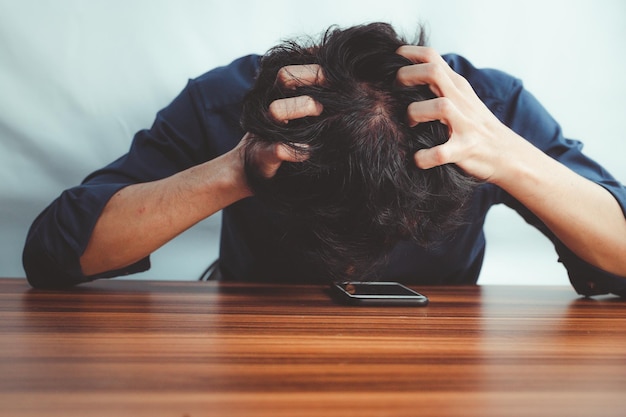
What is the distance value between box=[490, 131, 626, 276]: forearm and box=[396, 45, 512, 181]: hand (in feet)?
0.13

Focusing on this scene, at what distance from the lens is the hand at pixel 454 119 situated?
0.74 metres

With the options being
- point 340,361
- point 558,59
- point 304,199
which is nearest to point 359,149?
point 304,199

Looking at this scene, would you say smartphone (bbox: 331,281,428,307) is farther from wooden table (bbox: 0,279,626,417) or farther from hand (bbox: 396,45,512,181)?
hand (bbox: 396,45,512,181)

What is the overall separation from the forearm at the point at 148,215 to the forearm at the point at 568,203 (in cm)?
42

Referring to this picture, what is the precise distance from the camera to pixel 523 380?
0.54m

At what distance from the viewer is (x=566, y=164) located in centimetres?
108

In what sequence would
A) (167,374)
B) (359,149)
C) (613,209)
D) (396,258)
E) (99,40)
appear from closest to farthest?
1. (167,374)
2. (359,149)
3. (613,209)
4. (396,258)
5. (99,40)

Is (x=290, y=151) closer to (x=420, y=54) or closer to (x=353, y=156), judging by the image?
(x=353, y=156)

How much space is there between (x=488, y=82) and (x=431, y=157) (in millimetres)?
497

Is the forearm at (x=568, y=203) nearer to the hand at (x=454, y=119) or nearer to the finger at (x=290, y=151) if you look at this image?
the hand at (x=454, y=119)

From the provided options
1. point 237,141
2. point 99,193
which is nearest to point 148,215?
point 99,193

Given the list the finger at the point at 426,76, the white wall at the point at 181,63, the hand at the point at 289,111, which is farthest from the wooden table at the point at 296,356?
the white wall at the point at 181,63

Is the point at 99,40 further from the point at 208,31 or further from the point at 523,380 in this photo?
the point at 523,380

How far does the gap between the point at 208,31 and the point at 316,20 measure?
25 centimetres
